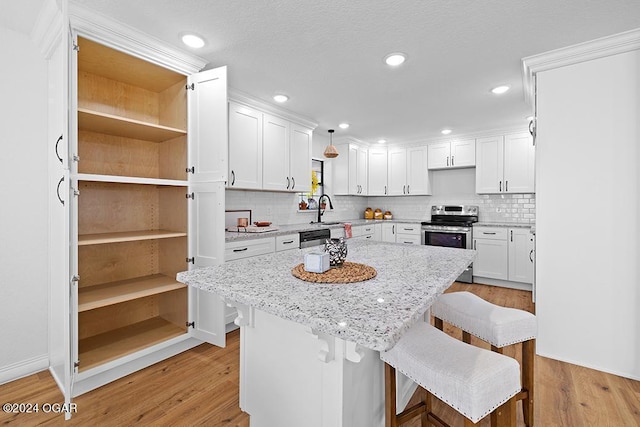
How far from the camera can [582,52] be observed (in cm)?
220

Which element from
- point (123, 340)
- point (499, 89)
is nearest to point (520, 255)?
point (499, 89)

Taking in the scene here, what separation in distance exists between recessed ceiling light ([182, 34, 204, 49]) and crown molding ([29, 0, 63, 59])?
2.25 feet

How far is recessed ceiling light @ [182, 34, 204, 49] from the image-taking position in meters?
Answer: 2.10

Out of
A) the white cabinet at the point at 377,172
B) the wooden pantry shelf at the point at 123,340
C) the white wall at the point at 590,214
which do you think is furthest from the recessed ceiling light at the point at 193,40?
the white cabinet at the point at 377,172

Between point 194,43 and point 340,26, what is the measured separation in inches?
42.7

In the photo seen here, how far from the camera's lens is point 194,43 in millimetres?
2184

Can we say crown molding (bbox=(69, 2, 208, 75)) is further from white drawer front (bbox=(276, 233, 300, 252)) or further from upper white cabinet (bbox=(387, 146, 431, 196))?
upper white cabinet (bbox=(387, 146, 431, 196))

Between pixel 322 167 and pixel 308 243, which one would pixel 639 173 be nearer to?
pixel 308 243

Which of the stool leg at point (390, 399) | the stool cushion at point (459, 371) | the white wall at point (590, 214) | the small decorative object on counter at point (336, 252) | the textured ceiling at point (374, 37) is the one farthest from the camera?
the white wall at point (590, 214)

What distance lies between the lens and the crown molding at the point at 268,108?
3155 millimetres

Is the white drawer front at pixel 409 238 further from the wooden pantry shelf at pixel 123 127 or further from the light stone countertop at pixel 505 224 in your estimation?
the wooden pantry shelf at pixel 123 127

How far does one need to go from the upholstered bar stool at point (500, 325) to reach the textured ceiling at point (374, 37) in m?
1.75

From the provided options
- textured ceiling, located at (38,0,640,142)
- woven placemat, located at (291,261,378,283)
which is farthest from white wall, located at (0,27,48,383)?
woven placemat, located at (291,261,378,283)

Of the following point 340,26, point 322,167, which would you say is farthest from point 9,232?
point 322,167
